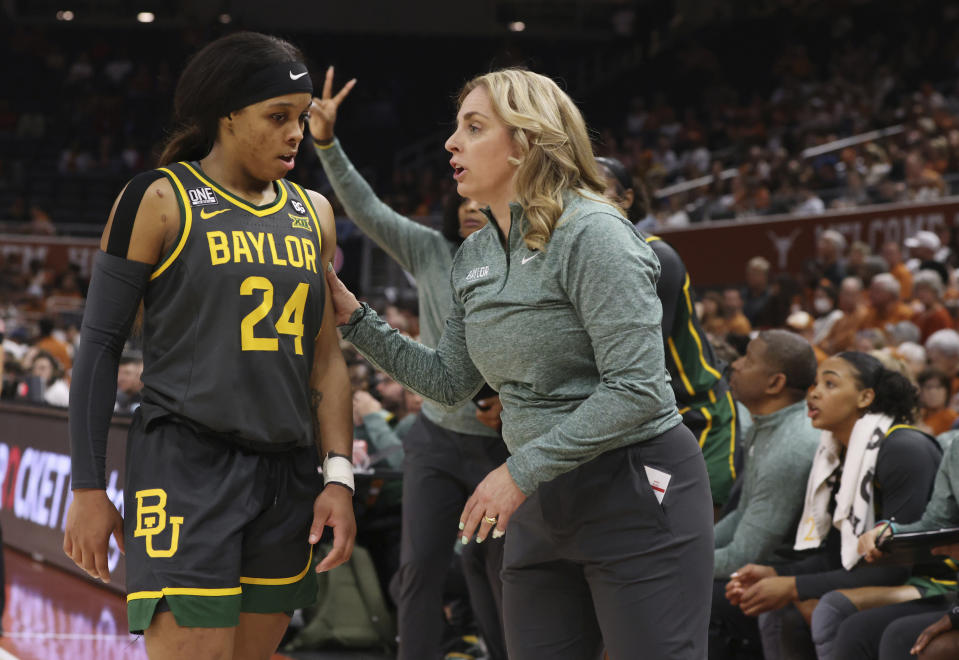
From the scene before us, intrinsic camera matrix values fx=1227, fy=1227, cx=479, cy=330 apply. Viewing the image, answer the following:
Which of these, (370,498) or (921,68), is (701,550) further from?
(921,68)

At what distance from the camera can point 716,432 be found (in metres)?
3.88

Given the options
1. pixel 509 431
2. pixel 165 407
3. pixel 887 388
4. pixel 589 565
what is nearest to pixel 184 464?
pixel 165 407

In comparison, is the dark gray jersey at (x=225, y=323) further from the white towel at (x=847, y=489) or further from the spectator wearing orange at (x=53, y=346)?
the spectator wearing orange at (x=53, y=346)

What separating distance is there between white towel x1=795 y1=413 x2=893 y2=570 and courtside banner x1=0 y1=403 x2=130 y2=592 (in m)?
4.00

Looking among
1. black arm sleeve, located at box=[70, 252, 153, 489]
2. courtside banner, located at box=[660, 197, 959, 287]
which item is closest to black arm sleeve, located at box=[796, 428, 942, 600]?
black arm sleeve, located at box=[70, 252, 153, 489]

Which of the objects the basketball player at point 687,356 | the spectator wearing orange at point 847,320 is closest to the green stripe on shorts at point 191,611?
the basketball player at point 687,356

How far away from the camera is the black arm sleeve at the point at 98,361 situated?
2.45 metres

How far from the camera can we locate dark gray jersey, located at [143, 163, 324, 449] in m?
2.48

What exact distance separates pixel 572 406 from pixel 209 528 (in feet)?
2.51

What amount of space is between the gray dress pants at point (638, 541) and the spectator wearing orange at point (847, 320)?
20.2ft

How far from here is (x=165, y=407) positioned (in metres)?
2.50

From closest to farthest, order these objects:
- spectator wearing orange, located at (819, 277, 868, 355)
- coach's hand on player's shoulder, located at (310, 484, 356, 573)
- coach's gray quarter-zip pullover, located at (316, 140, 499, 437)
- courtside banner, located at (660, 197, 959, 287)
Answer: coach's hand on player's shoulder, located at (310, 484, 356, 573) < coach's gray quarter-zip pullover, located at (316, 140, 499, 437) < spectator wearing orange, located at (819, 277, 868, 355) < courtside banner, located at (660, 197, 959, 287)

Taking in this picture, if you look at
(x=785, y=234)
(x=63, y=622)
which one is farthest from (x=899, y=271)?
(x=63, y=622)

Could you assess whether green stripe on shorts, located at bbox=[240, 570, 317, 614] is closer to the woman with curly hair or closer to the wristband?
the wristband
